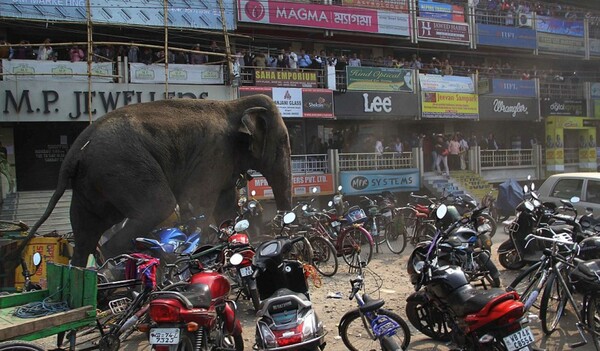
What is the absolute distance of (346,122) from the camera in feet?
72.1

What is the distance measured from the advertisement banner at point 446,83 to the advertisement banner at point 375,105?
872 mm

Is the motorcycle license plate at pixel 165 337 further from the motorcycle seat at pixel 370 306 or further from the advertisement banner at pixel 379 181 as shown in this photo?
the advertisement banner at pixel 379 181

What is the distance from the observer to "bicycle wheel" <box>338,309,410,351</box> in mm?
4341

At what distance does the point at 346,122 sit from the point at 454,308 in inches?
723

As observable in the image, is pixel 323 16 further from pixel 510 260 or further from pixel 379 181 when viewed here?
pixel 510 260

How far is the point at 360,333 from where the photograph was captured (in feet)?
15.6

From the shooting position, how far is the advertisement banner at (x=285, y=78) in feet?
56.2

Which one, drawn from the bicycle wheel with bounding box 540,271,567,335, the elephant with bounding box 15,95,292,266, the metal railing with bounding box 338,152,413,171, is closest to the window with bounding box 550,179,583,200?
the bicycle wheel with bounding box 540,271,567,335

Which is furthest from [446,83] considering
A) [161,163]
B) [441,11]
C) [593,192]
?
[161,163]

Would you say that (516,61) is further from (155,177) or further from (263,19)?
(155,177)

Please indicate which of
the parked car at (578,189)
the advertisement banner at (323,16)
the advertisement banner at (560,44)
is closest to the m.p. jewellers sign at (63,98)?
the advertisement banner at (323,16)

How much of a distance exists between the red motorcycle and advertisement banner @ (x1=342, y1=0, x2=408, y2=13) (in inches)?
717

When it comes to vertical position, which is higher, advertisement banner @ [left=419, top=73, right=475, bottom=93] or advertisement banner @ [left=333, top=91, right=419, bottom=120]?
advertisement banner @ [left=419, top=73, right=475, bottom=93]

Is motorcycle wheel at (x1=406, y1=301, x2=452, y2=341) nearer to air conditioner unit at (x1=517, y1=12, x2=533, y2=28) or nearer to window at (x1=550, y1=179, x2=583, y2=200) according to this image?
window at (x1=550, y1=179, x2=583, y2=200)
